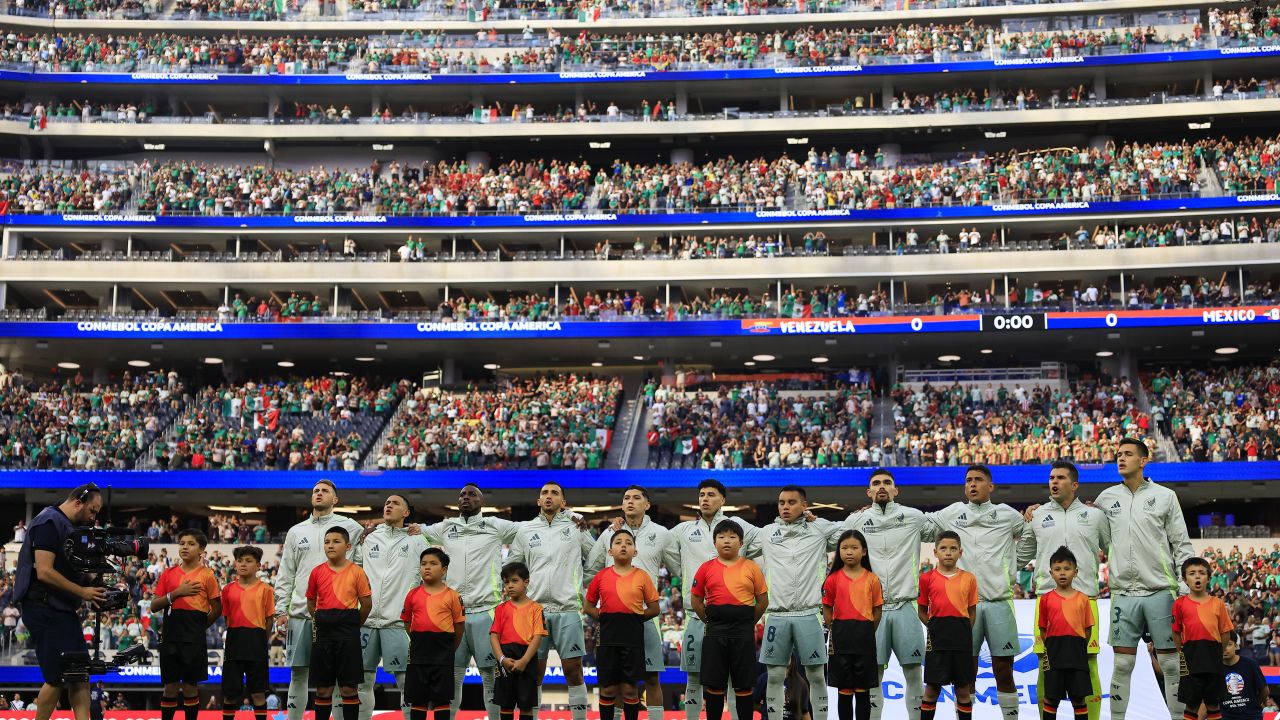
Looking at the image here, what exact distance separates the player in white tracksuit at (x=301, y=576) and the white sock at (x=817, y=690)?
4.99 meters

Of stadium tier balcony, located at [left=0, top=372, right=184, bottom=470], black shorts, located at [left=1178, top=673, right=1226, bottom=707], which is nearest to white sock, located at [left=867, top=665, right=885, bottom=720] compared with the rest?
black shorts, located at [left=1178, top=673, right=1226, bottom=707]

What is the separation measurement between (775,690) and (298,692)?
4.90 meters

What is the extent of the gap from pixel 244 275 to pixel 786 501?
129 ft

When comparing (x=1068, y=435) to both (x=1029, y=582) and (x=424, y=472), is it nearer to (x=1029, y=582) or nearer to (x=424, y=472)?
(x=1029, y=582)

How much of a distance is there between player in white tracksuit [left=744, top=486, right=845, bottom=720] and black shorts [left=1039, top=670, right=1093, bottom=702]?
216 centimetres

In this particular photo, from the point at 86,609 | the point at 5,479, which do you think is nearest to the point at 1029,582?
the point at 86,609

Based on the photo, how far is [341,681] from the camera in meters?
13.6

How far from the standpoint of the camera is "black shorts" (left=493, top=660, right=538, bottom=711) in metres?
13.4

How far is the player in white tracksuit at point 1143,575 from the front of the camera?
44.0ft

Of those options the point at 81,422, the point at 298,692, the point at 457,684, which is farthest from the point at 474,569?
the point at 81,422

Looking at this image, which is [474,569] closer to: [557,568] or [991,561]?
[557,568]

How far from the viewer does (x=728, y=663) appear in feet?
42.2

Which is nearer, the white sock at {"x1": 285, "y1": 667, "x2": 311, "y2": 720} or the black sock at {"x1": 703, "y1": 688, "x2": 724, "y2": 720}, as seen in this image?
the black sock at {"x1": 703, "y1": 688, "x2": 724, "y2": 720}

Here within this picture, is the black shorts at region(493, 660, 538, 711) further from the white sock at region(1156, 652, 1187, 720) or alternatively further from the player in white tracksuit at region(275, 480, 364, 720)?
the white sock at region(1156, 652, 1187, 720)
